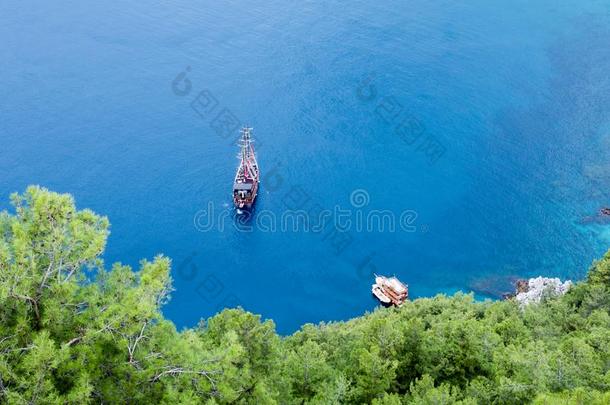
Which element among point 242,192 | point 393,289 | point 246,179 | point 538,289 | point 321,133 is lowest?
point 538,289

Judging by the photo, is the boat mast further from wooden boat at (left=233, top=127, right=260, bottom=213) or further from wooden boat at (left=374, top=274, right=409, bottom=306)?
wooden boat at (left=374, top=274, right=409, bottom=306)

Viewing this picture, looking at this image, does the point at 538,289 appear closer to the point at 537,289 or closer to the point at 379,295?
the point at 537,289

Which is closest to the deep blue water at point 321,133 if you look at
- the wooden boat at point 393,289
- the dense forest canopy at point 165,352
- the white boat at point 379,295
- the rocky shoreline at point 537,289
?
the white boat at point 379,295

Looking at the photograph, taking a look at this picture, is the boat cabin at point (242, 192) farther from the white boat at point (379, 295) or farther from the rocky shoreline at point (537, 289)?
the rocky shoreline at point (537, 289)

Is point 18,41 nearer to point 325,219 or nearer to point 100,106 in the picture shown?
point 100,106

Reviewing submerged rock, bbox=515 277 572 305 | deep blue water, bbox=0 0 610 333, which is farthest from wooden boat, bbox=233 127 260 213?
submerged rock, bbox=515 277 572 305

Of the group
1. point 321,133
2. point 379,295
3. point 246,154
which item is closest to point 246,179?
point 246,154

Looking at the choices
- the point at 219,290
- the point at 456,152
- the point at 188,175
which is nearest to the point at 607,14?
the point at 456,152

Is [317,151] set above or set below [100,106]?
below
